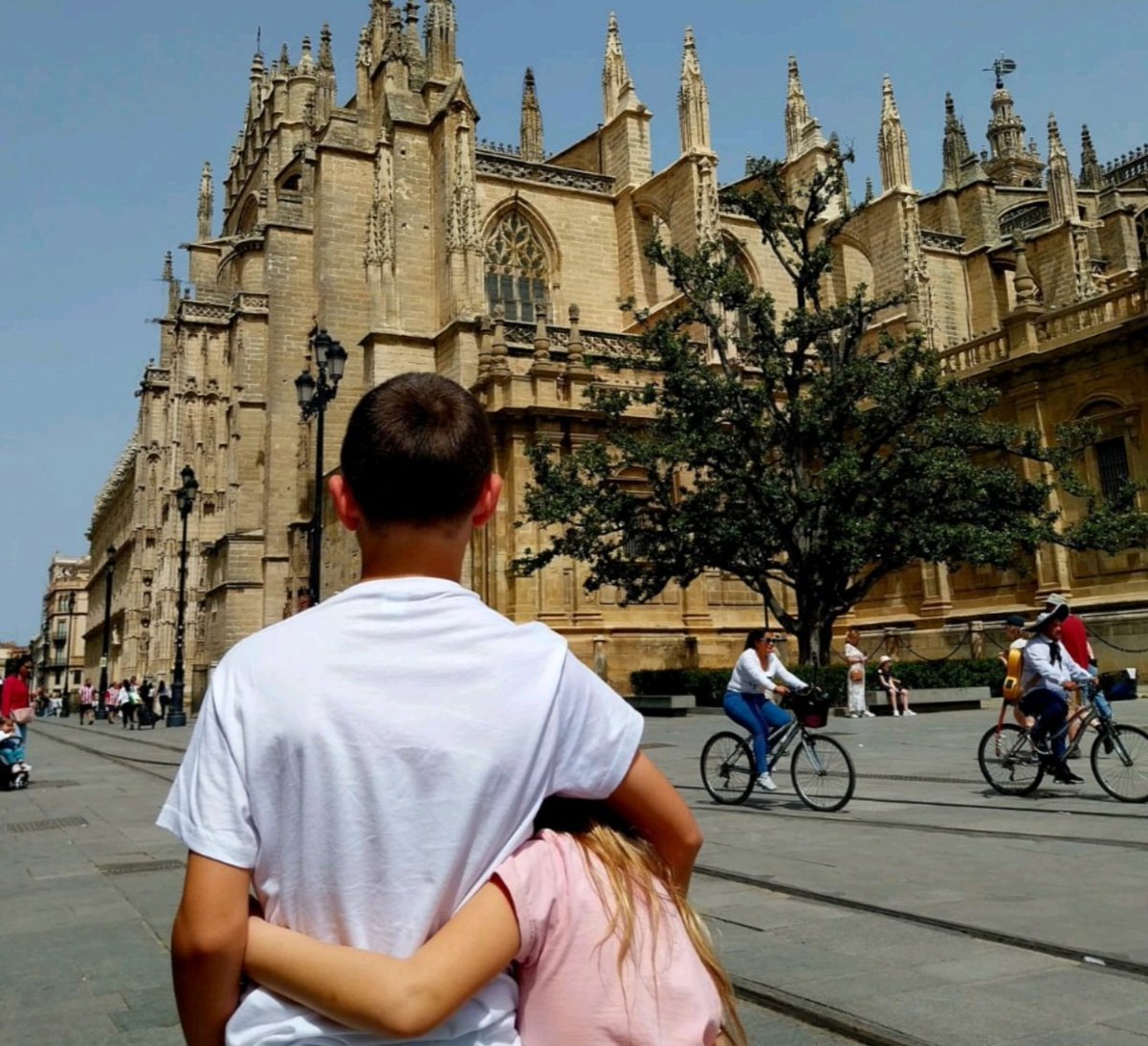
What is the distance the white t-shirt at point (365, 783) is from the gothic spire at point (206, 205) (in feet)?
183

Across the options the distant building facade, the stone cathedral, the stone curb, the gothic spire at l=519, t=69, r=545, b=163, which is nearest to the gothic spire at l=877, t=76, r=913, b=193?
the stone cathedral

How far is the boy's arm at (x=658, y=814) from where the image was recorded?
143cm

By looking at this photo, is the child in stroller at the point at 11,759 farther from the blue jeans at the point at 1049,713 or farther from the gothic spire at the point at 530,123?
the gothic spire at the point at 530,123

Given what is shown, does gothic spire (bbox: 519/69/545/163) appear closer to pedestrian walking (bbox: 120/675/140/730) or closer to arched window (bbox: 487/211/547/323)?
arched window (bbox: 487/211/547/323)

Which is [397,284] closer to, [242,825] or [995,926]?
[995,926]

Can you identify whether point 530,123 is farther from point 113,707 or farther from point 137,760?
point 137,760

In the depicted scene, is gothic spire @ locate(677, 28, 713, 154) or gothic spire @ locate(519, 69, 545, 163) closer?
gothic spire @ locate(677, 28, 713, 154)

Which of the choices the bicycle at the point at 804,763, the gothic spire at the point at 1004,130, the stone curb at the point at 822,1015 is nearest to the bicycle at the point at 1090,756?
the bicycle at the point at 804,763

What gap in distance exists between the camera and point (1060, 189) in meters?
32.6

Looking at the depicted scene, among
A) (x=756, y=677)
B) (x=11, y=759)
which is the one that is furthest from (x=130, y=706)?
(x=756, y=677)

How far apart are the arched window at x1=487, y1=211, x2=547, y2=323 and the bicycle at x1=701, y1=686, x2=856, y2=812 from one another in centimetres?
2339

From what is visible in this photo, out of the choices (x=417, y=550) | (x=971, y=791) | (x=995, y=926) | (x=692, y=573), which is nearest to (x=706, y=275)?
(x=692, y=573)

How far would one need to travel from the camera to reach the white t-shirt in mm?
1288

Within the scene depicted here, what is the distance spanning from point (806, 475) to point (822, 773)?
12300 mm
